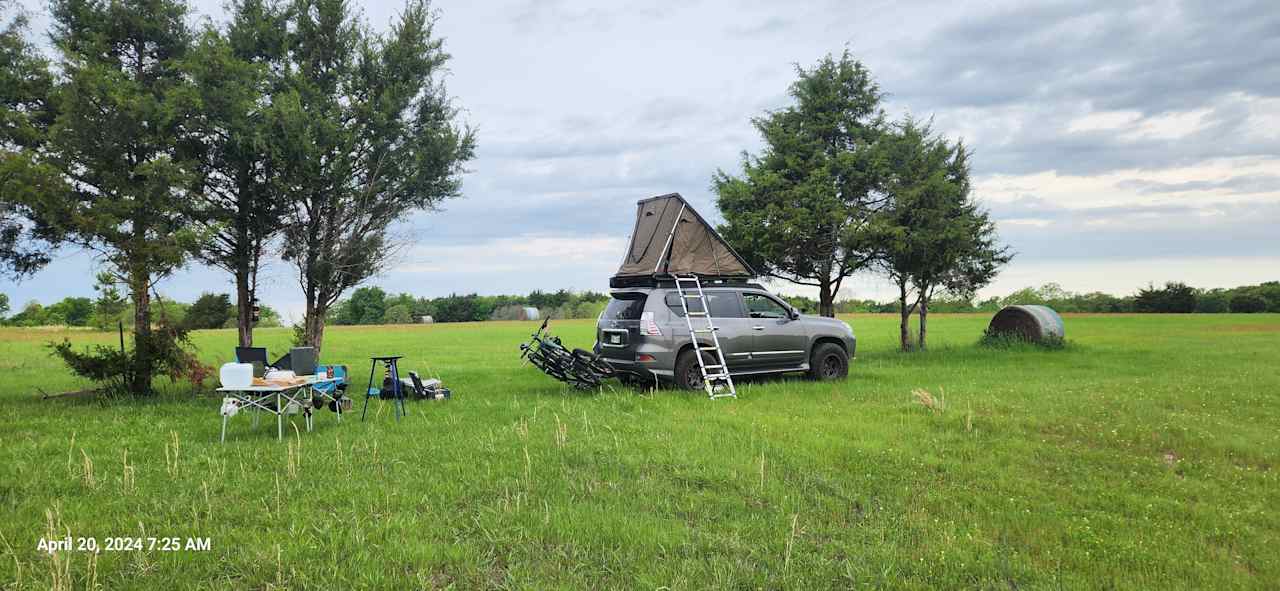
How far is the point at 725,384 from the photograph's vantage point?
1276cm

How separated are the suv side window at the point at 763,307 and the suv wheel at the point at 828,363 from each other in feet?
3.60

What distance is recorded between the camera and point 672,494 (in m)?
5.80

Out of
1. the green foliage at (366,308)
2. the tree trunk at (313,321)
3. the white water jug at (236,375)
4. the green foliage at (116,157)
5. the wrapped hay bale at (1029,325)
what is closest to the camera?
the white water jug at (236,375)

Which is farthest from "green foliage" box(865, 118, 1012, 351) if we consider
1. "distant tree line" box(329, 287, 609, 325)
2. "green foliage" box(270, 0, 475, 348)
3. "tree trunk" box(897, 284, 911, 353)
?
"distant tree line" box(329, 287, 609, 325)

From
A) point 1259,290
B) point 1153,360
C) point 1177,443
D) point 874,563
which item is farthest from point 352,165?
point 1259,290

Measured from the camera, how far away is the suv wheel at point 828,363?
1404 cm

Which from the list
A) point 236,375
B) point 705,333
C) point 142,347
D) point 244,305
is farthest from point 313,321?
point 705,333

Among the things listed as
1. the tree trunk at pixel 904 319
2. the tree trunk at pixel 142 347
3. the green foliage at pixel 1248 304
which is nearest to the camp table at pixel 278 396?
the tree trunk at pixel 142 347

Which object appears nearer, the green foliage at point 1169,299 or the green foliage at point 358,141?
the green foliage at point 358,141

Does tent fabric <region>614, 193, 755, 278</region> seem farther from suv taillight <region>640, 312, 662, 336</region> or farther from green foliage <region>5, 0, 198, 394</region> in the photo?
green foliage <region>5, 0, 198, 394</region>

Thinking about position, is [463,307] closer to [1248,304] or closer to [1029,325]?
[1029,325]

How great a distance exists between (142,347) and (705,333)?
10379mm

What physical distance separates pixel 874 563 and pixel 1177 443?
5.96 metres

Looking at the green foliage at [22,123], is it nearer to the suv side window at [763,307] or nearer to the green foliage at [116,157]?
the green foliage at [116,157]
